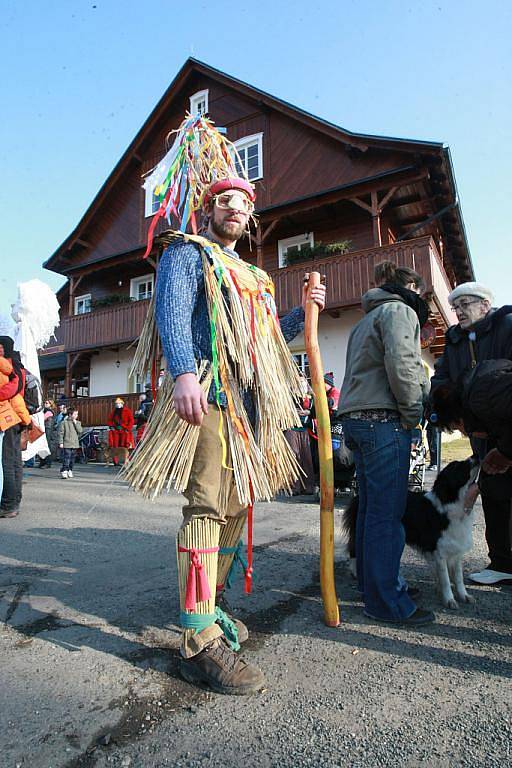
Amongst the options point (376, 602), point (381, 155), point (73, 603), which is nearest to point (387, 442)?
point (376, 602)

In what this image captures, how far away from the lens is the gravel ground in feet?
4.49

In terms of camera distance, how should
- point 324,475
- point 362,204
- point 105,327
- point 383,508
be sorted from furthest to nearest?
point 105,327 < point 362,204 < point 383,508 < point 324,475

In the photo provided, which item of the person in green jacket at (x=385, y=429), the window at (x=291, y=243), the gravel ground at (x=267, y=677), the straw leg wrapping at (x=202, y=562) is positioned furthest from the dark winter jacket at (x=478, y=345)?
the window at (x=291, y=243)

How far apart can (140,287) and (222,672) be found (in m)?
19.5

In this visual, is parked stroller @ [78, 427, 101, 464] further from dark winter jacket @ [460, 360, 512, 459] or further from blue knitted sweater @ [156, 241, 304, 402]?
dark winter jacket @ [460, 360, 512, 459]

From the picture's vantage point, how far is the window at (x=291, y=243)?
15.7 meters

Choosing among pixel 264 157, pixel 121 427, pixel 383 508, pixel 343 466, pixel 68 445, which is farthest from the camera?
pixel 264 157

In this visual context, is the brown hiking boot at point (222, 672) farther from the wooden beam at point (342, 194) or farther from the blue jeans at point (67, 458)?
the wooden beam at point (342, 194)

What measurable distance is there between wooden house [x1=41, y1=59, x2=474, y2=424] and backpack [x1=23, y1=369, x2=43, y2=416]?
25.8ft

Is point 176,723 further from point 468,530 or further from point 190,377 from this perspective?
point 468,530

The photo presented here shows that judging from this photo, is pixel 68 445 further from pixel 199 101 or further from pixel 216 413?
pixel 199 101

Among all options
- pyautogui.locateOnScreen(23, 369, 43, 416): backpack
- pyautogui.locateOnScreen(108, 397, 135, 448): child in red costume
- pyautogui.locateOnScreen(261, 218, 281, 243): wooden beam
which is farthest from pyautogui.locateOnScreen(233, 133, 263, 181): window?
pyautogui.locateOnScreen(23, 369, 43, 416): backpack

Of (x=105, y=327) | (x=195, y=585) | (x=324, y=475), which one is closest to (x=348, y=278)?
(x=105, y=327)

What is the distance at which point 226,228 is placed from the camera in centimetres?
220
